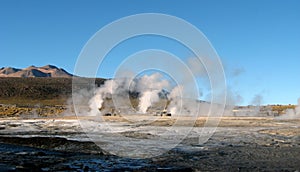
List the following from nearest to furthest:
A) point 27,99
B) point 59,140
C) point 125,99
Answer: point 59,140 → point 125,99 → point 27,99

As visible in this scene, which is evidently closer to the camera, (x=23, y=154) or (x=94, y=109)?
(x=23, y=154)

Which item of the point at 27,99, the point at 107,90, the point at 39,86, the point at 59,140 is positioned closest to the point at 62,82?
the point at 39,86

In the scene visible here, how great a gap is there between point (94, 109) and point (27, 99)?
6455 cm

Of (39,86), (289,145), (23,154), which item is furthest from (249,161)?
(39,86)

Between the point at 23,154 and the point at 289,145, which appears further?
the point at 289,145

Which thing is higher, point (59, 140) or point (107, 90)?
point (107, 90)

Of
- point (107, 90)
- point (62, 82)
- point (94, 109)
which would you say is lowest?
point (94, 109)

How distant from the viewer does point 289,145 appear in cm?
1738

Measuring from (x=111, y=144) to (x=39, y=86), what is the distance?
12291 cm

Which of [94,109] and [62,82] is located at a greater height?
[62,82]

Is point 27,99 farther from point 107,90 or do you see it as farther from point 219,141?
point 219,141

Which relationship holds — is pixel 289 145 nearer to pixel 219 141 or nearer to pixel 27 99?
pixel 219 141

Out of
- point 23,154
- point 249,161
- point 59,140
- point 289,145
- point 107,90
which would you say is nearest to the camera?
point 249,161

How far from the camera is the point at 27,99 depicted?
115 m
